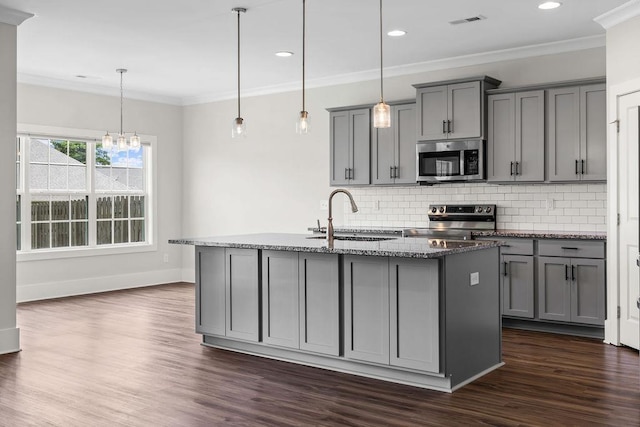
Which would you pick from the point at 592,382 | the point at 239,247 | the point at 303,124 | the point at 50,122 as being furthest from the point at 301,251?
the point at 50,122

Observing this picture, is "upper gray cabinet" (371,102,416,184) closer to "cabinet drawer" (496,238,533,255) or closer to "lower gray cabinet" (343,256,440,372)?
"cabinet drawer" (496,238,533,255)

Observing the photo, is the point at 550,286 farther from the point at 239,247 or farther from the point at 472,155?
the point at 239,247

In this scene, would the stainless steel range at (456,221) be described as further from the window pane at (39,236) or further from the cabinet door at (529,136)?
the window pane at (39,236)

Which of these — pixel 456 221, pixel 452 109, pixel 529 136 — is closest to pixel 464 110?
pixel 452 109

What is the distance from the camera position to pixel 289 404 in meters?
3.79

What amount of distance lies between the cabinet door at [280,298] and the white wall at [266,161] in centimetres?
292

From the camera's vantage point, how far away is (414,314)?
4102mm

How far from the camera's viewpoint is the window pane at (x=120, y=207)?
29.2 feet

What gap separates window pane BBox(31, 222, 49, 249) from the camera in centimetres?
→ 795

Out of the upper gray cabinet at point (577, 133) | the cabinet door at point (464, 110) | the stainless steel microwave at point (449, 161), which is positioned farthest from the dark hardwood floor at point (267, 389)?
the cabinet door at point (464, 110)

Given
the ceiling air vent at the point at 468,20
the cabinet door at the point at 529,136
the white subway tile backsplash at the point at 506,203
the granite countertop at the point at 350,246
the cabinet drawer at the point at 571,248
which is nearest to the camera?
the granite countertop at the point at 350,246

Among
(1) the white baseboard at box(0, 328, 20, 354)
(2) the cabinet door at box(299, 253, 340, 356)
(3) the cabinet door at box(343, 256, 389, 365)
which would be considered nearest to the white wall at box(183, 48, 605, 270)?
(2) the cabinet door at box(299, 253, 340, 356)

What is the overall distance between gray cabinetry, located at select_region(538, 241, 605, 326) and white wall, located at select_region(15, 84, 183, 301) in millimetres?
5621

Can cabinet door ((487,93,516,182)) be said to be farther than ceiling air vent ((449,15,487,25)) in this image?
Yes
